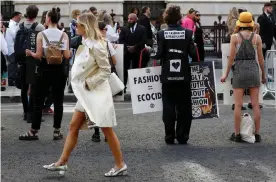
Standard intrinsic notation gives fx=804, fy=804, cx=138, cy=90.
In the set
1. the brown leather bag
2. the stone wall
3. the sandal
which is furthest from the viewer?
the stone wall

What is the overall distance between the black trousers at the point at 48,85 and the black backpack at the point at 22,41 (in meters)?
1.15

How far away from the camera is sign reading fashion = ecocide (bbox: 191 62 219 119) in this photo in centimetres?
1117

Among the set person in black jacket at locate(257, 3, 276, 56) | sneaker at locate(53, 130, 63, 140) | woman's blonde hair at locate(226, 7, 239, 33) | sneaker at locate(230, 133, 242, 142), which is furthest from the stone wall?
sneaker at locate(230, 133, 242, 142)

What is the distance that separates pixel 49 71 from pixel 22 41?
70.0 inches

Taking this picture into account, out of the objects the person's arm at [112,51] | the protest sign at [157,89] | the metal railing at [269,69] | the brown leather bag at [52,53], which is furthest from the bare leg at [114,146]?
the metal railing at [269,69]

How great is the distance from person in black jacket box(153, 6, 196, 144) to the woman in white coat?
2.15 metres

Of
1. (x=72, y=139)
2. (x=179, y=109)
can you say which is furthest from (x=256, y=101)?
(x=72, y=139)

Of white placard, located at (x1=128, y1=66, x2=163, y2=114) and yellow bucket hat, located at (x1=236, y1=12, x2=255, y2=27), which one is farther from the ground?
yellow bucket hat, located at (x1=236, y1=12, x2=255, y2=27)

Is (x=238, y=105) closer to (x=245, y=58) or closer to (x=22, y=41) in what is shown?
(x=245, y=58)

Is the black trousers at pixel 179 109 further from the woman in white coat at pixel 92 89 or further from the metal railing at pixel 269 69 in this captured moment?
the metal railing at pixel 269 69

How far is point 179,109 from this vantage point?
1101cm

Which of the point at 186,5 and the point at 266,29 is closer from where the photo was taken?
the point at 266,29

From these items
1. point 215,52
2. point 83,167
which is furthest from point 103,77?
point 215,52

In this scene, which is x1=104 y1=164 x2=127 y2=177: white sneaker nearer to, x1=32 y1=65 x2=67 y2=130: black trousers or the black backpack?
x1=32 y1=65 x2=67 y2=130: black trousers
